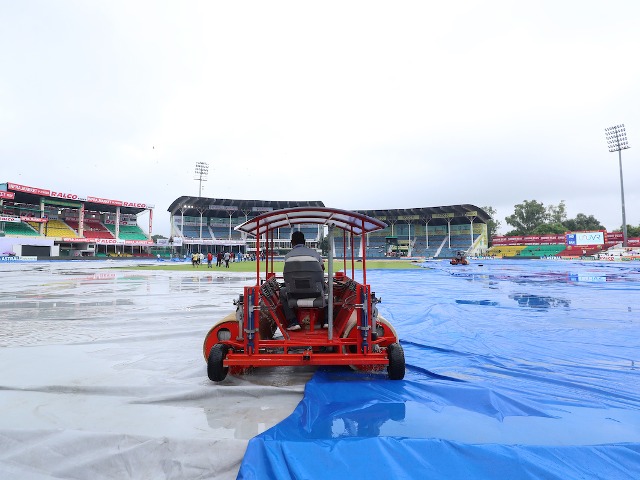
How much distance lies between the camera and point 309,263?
13.1ft

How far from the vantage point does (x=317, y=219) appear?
4727mm

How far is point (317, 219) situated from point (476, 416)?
2.92 m

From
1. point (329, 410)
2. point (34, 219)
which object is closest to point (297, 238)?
point (329, 410)

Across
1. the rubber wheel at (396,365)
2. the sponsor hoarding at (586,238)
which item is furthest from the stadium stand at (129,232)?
the sponsor hoarding at (586,238)

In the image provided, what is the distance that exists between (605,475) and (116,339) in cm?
607

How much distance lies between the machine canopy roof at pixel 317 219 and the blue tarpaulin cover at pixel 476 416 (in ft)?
5.80

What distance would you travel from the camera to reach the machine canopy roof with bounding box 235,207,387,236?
3956mm

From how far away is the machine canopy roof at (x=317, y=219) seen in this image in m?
3.96

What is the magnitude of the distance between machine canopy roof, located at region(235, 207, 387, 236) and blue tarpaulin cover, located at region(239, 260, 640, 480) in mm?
1768

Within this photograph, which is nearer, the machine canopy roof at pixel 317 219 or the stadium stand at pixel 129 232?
the machine canopy roof at pixel 317 219

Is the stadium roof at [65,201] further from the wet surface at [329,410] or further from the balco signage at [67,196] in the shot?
the wet surface at [329,410]

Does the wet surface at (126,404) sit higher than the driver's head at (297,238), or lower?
lower

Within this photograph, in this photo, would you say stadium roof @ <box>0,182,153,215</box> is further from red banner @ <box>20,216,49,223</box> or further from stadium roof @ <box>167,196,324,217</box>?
stadium roof @ <box>167,196,324,217</box>

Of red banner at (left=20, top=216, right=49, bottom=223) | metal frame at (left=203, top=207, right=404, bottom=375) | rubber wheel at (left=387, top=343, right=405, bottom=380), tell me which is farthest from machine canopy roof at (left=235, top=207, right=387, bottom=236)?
red banner at (left=20, top=216, right=49, bottom=223)
